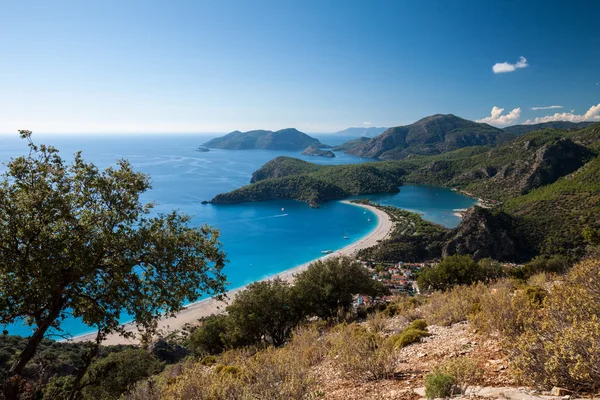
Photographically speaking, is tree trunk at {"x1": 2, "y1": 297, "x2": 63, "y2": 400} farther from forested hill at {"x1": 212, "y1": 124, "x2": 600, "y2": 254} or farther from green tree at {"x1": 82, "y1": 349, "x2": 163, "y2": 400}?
forested hill at {"x1": 212, "y1": 124, "x2": 600, "y2": 254}

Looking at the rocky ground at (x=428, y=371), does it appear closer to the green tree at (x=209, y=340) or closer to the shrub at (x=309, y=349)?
the shrub at (x=309, y=349)

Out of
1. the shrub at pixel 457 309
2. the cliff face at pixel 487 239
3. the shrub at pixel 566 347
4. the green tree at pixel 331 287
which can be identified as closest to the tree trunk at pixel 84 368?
the shrub at pixel 566 347

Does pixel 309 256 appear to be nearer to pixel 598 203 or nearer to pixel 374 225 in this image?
pixel 374 225

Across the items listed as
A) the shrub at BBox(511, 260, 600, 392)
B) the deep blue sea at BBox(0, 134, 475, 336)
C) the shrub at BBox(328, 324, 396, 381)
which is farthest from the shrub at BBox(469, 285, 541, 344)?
the deep blue sea at BBox(0, 134, 475, 336)

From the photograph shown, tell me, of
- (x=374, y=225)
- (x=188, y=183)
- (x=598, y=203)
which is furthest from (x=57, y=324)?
(x=188, y=183)

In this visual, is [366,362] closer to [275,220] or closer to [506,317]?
[506,317]

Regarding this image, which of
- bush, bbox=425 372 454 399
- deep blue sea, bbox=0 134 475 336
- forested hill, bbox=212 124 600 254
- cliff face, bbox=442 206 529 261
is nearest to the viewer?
bush, bbox=425 372 454 399

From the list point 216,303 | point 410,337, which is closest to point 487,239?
point 216,303
